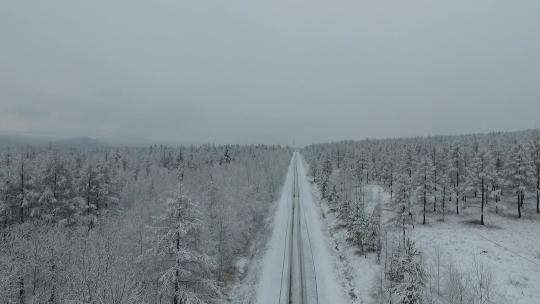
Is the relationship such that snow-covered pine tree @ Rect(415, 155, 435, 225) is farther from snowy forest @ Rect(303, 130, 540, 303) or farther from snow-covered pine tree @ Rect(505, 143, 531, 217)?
snow-covered pine tree @ Rect(505, 143, 531, 217)

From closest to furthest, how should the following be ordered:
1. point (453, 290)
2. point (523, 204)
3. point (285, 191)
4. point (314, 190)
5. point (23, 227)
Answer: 1. point (453, 290)
2. point (23, 227)
3. point (523, 204)
4. point (285, 191)
5. point (314, 190)

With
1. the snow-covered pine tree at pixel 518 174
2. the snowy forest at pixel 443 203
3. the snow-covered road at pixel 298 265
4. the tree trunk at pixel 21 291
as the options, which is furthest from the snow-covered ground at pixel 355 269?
the snow-covered pine tree at pixel 518 174

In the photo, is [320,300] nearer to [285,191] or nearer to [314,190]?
[285,191]

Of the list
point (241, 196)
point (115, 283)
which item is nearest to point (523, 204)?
point (241, 196)

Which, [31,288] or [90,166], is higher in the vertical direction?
[90,166]

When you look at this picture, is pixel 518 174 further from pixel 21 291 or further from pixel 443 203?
pixel 21 291

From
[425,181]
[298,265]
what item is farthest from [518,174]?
[298,265]
